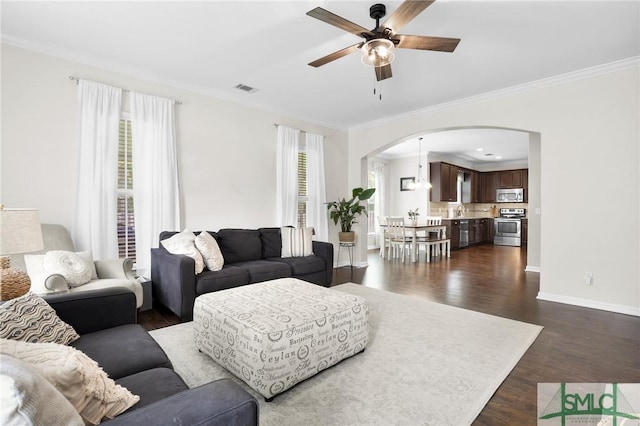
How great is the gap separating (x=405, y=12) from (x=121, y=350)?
107 inches

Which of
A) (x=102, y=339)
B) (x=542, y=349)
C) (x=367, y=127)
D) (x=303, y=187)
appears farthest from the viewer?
(x=367, y=127)

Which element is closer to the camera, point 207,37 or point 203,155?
point 207,37

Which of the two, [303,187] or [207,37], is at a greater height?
[207,37]

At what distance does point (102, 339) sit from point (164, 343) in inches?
44.3

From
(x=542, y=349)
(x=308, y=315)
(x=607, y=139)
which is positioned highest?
(x=607, y=139)

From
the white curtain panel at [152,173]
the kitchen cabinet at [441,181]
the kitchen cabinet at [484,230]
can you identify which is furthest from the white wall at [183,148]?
the kitchen cabinet at [484,230]

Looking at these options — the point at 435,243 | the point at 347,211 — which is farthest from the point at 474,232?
the point at 347,211

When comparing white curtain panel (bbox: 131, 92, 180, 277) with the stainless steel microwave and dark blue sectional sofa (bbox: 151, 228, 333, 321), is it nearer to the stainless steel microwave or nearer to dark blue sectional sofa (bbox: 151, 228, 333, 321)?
dark blue sectional sofa (bbox: 151, 228, 333, 321)

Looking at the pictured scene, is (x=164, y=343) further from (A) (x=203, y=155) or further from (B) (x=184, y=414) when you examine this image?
(A) (x=203, y=155)

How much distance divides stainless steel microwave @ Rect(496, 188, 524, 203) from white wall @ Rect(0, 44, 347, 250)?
717cm

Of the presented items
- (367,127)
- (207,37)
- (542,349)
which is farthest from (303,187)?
(542,349)

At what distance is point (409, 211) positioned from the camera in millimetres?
9031

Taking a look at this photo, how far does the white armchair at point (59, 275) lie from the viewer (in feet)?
8.04

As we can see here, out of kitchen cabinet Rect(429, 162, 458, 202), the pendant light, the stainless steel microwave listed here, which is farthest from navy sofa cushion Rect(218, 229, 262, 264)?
the stainless steel microwave
